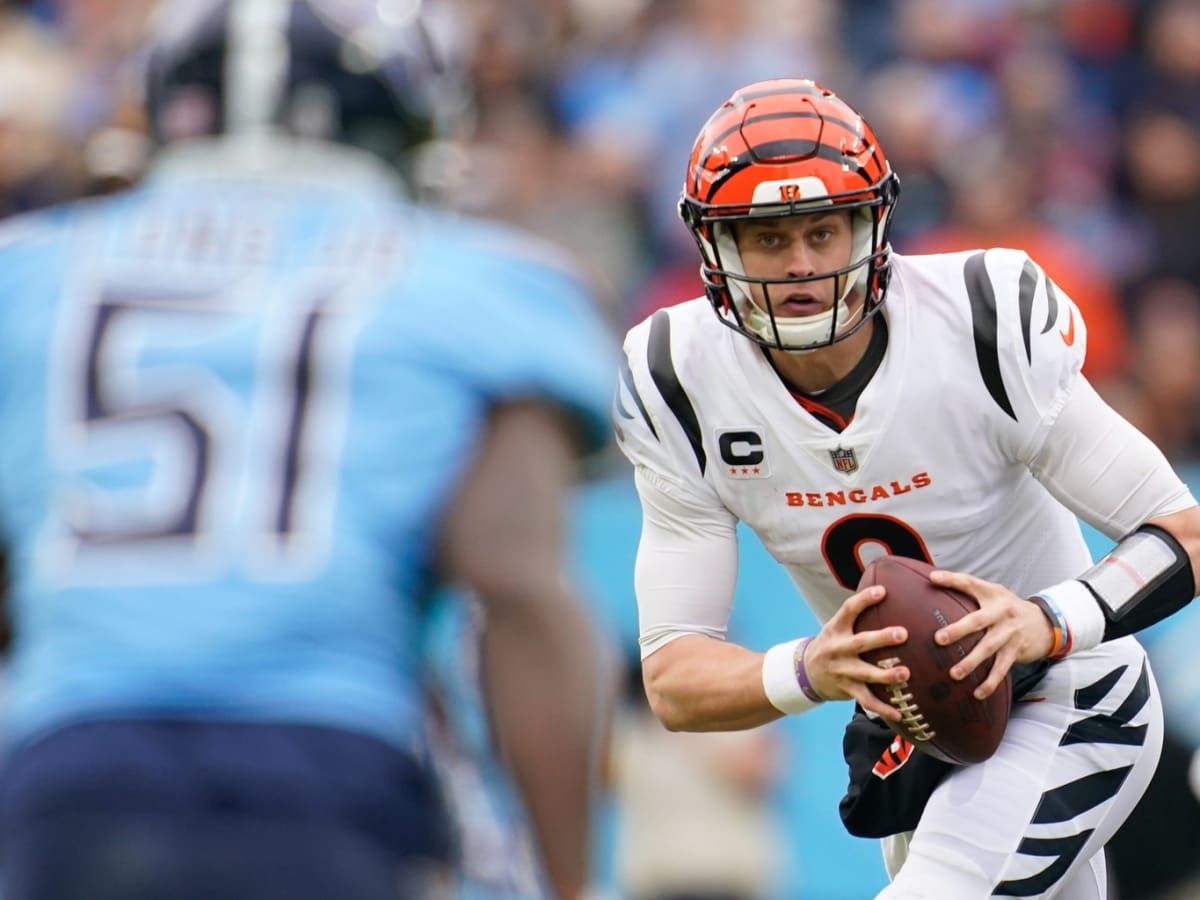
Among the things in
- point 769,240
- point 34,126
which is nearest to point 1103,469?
point 769,240

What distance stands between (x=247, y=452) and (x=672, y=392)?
5.73ft

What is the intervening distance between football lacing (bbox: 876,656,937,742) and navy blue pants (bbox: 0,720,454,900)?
141cm

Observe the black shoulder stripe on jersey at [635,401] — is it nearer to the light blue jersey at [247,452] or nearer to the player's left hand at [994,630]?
the player's left hand at [994,630]

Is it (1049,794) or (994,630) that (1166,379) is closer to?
(1049,794)

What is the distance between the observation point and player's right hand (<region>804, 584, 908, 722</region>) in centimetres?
347

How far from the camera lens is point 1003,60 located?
930 cm

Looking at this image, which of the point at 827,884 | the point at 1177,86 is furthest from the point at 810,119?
the point at 1177,86

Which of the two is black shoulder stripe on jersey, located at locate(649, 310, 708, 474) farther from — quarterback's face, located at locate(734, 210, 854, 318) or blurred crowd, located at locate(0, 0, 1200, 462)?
blurred crowd, located at locate(0, 0, 1200, 462)

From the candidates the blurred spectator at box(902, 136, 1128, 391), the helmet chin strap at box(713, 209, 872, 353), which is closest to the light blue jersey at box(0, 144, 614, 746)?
the helmet chin strap at box(713, 209, 872, 353)

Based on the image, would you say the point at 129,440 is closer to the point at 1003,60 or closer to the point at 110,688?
the point at 110,688

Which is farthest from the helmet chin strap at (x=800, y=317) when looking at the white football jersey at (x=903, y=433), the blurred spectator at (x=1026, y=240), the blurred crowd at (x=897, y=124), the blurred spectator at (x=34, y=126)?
the blurred spectator at (x=34, y=126)

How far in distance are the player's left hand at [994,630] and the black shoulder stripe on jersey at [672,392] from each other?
1.94 feet

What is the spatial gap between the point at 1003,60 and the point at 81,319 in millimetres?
7512

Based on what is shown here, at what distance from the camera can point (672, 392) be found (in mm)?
3957
